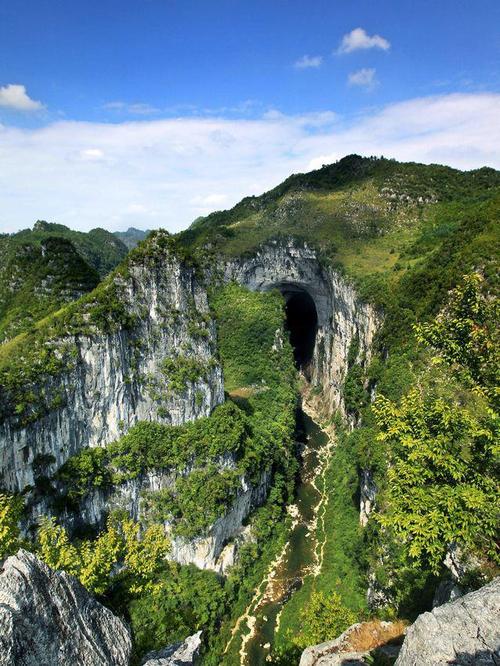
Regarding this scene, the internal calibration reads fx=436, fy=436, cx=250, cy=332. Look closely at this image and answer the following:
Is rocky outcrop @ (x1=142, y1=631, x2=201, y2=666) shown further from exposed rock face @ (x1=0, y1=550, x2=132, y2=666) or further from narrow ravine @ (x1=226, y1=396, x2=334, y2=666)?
narrow ravine @ (x1=226, y1=396, x2=334, y2=666)

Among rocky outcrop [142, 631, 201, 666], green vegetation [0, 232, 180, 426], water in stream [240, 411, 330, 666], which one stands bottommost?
water in stream [240, 411, 330, 666]

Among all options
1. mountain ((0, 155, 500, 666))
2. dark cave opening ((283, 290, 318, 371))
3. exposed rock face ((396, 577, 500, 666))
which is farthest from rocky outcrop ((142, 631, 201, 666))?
dark cave opening ((283, 290, 318, 371))

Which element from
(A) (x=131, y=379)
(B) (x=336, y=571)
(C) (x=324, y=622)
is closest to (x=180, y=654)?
(C) (x=324, y=622)

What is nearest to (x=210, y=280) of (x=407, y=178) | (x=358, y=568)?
(x=407, y=178)

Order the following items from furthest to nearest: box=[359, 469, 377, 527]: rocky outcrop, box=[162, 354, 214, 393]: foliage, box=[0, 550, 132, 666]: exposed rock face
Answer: box=[162, 354, 214, 393]: foliage → box=[359, 469, 377, 527]: rocky outcrop → box=[0, 550, 132, 666]: exposed rock face

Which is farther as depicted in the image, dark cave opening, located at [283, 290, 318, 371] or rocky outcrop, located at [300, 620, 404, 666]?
dark cave opening, located at [283, 290, 318, 371]

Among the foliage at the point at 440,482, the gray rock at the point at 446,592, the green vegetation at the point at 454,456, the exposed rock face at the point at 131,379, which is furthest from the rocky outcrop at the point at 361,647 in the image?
the exposed rock face at the point at 131,379

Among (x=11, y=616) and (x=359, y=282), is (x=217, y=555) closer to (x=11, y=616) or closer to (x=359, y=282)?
(x=11, y=616)
